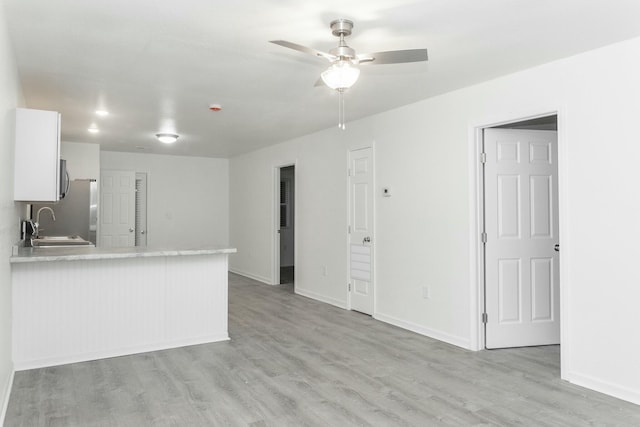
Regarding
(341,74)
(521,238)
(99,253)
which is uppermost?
(341,74)

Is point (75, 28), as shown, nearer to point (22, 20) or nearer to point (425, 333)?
point (22, 20)

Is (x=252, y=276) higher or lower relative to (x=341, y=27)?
lower

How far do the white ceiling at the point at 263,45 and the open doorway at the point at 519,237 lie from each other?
774mm

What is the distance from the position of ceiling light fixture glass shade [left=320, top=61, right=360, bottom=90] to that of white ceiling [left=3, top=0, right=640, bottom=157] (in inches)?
11.8

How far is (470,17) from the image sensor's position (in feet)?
8.63

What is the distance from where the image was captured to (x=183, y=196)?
9039 mm

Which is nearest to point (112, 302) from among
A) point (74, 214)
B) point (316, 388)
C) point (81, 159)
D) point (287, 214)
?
point (316, 388)

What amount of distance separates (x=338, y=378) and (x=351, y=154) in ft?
9.92

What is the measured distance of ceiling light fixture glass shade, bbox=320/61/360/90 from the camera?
254 centimetres

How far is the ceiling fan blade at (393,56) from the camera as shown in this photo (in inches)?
97.0

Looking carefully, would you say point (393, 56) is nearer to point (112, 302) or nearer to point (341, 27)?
point (341, 27)

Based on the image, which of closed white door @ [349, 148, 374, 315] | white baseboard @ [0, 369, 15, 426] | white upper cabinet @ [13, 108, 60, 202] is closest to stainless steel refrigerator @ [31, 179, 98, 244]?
white upper cabinet @ [13, 108, 60, 202]

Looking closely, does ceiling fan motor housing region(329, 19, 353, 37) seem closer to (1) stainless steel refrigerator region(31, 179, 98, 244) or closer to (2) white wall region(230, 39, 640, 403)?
(2) white wall region(230, 39, 640, 403)

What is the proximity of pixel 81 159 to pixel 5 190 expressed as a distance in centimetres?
504
